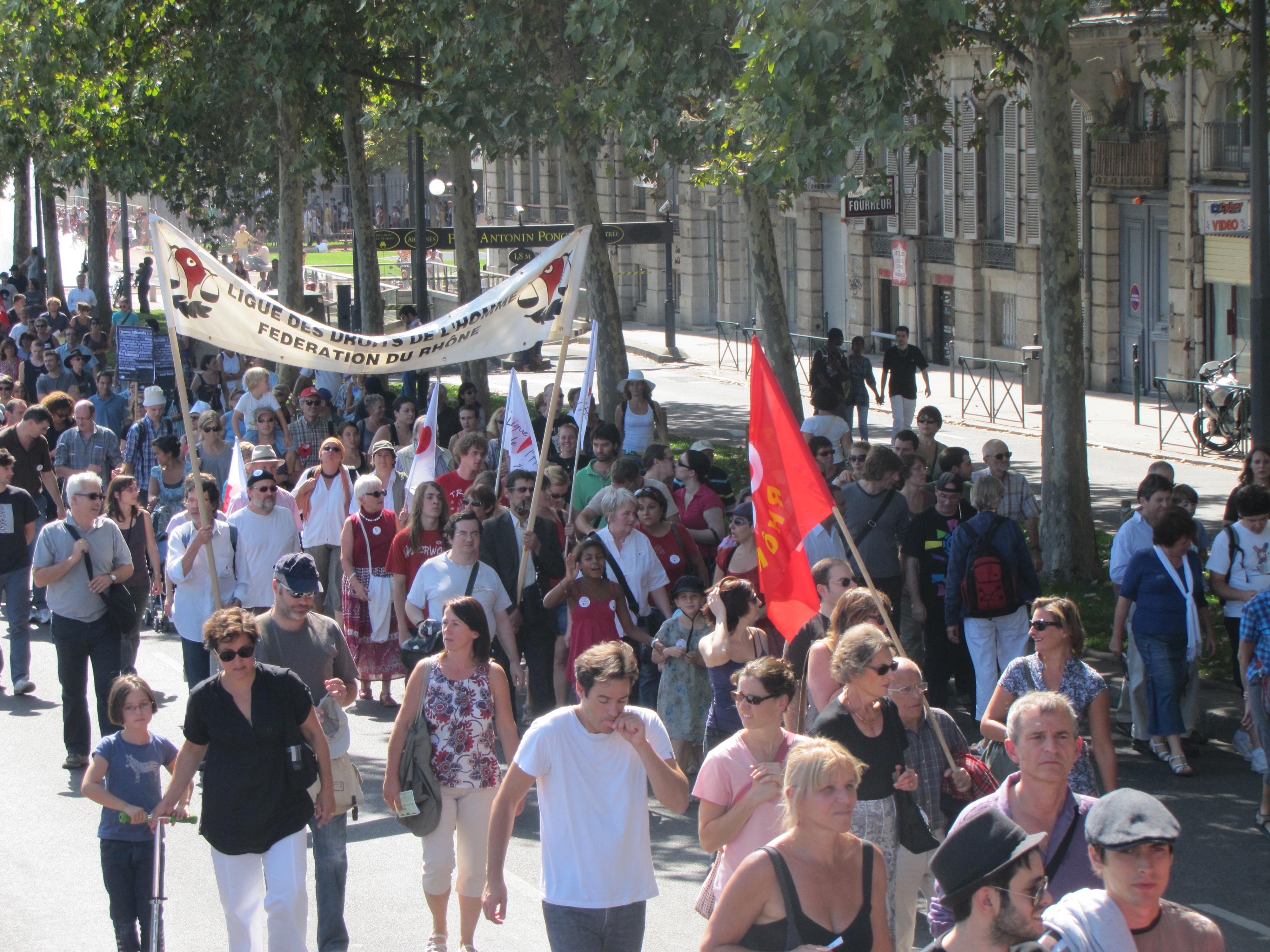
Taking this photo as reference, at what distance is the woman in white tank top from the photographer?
49.1ft

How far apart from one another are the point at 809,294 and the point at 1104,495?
19.1 metres

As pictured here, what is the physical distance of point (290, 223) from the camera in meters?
24.3

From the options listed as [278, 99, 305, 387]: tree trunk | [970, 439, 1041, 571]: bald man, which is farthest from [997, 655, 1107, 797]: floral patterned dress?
[278, 99, 305, 387]: tree trunk

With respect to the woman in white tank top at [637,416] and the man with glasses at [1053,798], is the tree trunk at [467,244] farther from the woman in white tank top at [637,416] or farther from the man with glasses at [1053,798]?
the man with glasses at [1053,798]

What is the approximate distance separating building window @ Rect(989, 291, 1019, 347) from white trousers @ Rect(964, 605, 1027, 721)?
828 inches

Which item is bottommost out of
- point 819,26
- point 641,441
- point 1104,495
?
point 1104,495

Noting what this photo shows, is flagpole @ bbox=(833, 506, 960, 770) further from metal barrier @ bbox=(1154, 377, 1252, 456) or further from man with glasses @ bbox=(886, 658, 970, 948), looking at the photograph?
metal barrier @ bbox=(1154, 377, 1252, 456)

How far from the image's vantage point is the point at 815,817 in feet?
13.6

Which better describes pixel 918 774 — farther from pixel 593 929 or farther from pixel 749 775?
pixel 593 929

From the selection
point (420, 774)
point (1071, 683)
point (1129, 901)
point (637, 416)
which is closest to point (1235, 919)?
point (1071, 683)

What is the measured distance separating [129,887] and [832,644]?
291cm

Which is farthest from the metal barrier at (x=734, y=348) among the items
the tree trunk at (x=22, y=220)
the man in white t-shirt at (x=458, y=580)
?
the man in white t-shirt at (x=458, y=580)

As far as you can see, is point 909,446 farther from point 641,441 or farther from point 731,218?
point 731,218

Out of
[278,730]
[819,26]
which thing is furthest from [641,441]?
[278,730]
